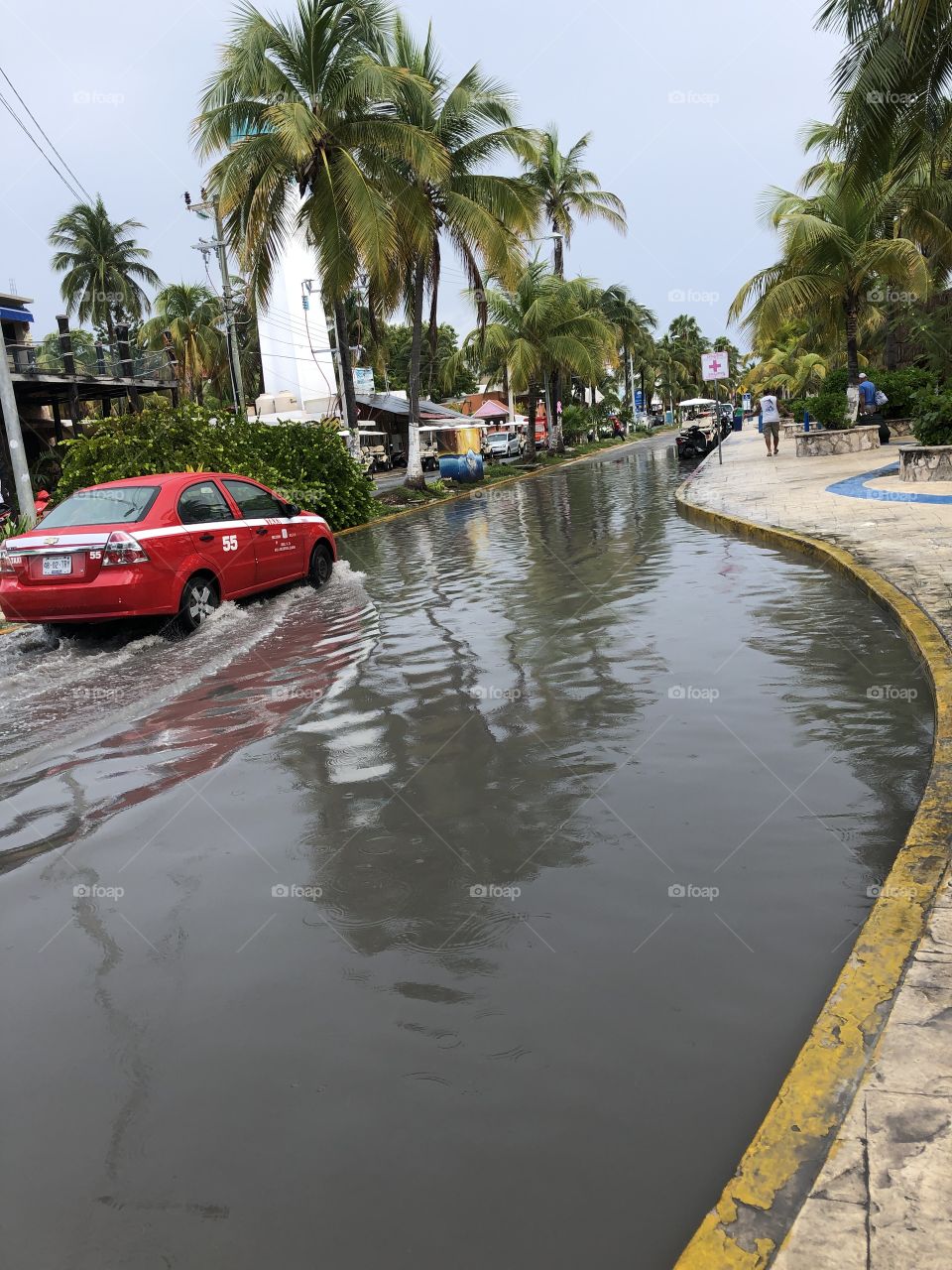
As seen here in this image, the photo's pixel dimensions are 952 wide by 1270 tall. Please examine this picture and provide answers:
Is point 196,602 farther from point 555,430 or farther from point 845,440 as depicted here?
point 555,430

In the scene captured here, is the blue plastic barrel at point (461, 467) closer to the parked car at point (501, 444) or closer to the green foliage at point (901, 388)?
the green foliage at point (901, 388)

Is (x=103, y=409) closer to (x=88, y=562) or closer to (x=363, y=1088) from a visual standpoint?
(x=88, y=562)

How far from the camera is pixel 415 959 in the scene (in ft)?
12.3

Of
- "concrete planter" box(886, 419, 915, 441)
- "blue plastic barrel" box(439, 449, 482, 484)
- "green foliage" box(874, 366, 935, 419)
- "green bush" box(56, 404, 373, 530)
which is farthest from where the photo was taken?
"blue plastic barrel" box(439, 449, 482, 484)

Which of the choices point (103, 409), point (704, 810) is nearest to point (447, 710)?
point (704, 810)

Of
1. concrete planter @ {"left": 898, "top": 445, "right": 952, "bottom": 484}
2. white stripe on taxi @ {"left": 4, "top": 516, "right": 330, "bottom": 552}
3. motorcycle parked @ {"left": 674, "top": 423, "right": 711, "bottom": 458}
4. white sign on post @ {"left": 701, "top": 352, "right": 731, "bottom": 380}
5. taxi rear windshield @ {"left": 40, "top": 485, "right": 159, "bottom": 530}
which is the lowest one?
motorcycle parked @ {"left": 674, "top": 423, "right": 711, "bottom": 458}

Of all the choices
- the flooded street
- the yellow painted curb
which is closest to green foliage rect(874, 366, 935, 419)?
the flooded street

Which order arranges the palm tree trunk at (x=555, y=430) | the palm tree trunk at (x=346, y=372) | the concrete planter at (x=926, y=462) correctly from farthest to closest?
the palm tree trunk at (x=555, y=430)
the palm tree trunk at (x=346, y=372)
the concrete planter at (x=926, y=462)

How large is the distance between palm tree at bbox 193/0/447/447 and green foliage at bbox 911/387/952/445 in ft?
37.1

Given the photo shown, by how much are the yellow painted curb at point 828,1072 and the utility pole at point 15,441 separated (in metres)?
13.6

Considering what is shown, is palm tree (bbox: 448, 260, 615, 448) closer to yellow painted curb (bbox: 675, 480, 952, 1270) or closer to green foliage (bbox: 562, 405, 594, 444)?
green foliage (bbox: 562, 405, 594, 444)

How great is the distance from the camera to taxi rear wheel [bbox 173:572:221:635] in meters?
9.91

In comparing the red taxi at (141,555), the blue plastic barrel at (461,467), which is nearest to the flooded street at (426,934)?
the red taxi at (141,555)

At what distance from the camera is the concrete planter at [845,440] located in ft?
95.4
